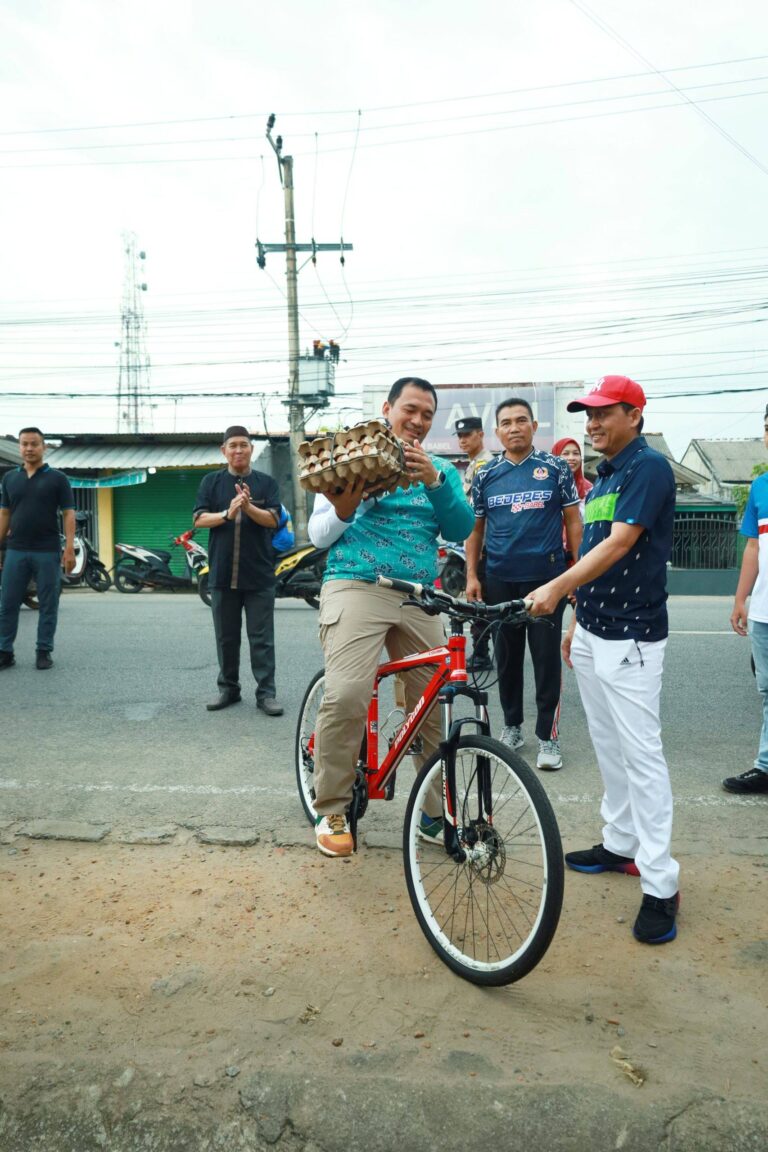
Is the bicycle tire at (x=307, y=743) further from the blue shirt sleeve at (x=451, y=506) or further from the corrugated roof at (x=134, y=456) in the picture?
the corrugated roof at (x=134, y=456)

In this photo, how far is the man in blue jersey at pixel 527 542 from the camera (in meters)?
5.02

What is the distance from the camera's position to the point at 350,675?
337 cm

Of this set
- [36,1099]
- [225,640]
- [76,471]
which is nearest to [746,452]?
[76,471]

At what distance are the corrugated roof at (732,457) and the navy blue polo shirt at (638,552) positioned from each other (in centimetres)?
5483

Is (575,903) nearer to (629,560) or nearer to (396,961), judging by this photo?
(396,961)

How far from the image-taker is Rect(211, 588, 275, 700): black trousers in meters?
6.31

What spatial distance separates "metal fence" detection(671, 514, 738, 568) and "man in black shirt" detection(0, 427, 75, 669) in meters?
19.2

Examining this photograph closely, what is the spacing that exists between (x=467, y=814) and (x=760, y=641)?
238cm

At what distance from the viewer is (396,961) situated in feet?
9.27

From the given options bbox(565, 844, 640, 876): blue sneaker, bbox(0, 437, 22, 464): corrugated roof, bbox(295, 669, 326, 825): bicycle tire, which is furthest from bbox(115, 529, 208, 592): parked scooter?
bbox(565, 844, 640, 876): blue sneaker

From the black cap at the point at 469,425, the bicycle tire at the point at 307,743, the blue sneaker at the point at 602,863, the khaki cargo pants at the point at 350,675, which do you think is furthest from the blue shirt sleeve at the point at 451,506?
the black cap at the point at 469,425

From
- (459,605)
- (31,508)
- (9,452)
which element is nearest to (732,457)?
(9,452)

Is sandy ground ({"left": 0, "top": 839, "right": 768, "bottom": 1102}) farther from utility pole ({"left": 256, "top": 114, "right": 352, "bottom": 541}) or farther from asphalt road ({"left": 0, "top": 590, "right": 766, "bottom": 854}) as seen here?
utility pole ({"left": 256, "top": 114, "right": 352, "bottom": 541})

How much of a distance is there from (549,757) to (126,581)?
14.9 m
